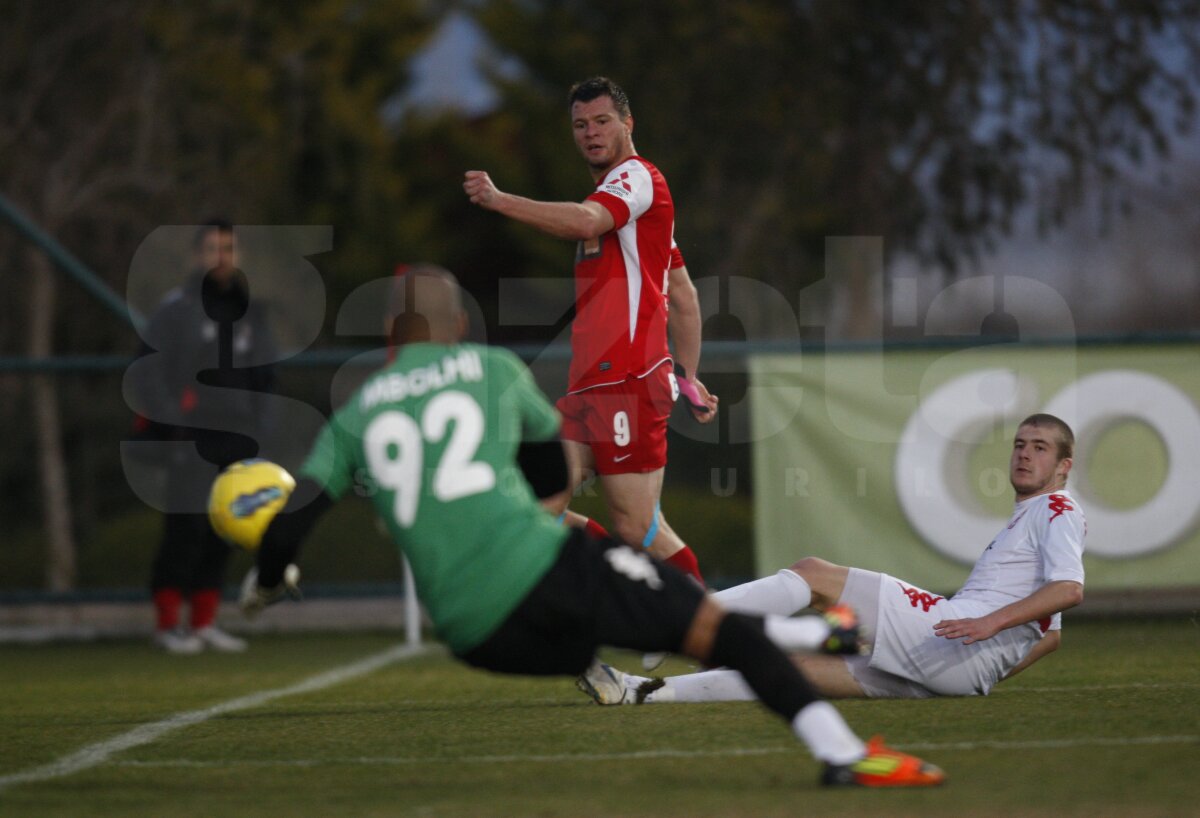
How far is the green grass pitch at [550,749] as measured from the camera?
14.2 feet

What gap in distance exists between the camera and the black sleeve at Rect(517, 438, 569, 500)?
461cm

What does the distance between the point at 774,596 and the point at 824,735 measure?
1.83m

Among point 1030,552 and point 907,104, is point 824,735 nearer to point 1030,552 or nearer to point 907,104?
point 1030,552

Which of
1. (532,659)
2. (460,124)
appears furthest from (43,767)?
(460,124)

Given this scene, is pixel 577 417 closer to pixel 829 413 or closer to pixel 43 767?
pixel 43 767

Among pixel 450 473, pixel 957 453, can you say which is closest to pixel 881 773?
pixel 450 473

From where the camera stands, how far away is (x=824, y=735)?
432 cm

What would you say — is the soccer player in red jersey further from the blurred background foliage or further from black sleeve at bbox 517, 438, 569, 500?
the blurred background foliage

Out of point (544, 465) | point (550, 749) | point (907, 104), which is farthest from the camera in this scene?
point (907, 104)

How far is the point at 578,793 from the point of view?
452 cm

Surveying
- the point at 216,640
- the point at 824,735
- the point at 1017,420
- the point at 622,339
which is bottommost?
the point at 216,640

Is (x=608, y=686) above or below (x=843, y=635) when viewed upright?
below

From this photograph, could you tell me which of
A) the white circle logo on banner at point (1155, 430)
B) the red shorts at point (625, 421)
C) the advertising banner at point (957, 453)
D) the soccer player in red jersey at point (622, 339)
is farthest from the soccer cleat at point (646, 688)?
the white circle logo on banner at point (1155, 430)

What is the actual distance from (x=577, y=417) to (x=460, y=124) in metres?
32.2
